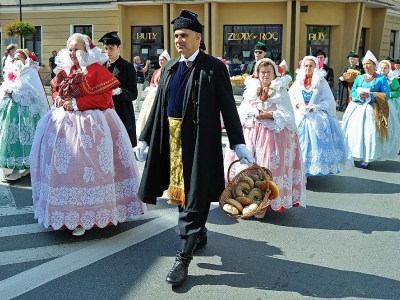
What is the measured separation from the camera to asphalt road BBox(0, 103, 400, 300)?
405 cm

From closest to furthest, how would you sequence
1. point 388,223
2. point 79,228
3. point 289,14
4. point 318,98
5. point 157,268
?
point 157,268 < point 79,228 < point 388,223 < point 318,98 < point 289,14

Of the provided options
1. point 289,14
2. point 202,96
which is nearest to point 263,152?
point 202,96

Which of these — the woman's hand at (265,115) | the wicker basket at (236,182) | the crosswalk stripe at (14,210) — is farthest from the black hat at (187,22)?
the crosswalk stripe at (14,210)

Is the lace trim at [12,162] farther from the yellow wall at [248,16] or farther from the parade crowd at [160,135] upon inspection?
the yellow wall at [248,16]

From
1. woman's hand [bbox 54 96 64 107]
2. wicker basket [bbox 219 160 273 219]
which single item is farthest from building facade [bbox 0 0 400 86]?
wicker basket [bbox 219 160 273 219]

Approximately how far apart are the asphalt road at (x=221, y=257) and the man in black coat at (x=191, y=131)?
1.32ft

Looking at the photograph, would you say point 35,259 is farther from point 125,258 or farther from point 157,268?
point 157,268

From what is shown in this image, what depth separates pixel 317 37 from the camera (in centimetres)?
2488

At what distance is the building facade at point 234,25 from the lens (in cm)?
2444

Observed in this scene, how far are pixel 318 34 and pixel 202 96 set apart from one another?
22.0 m

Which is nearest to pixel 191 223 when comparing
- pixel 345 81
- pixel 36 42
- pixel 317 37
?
pixel 345 81

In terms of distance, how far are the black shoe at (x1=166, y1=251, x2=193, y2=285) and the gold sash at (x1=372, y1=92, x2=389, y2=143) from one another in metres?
6.00

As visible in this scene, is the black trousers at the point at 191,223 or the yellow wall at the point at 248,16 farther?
the yellow wall at the point at 248,16

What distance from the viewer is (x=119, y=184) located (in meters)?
5.31
